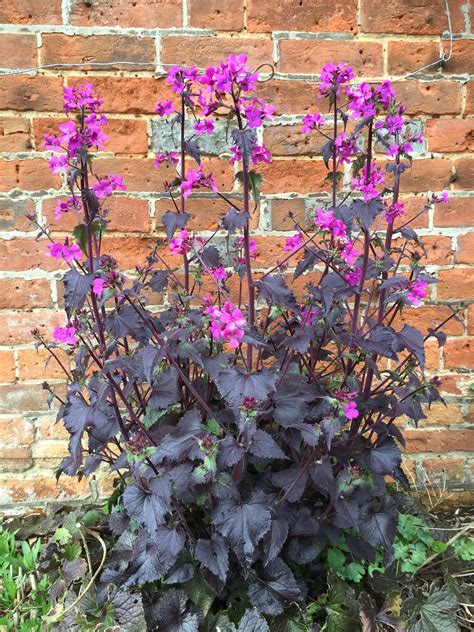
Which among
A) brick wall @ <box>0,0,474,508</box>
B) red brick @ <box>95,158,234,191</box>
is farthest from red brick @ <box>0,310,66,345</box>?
red brick @ <box>95,158,234,191</box>

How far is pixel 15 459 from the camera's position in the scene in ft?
6.72

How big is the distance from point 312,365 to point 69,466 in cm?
68

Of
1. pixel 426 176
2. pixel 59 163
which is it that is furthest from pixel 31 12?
pixel 426 176

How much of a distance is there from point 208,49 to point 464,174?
94cm

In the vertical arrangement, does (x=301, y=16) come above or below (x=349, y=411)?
above

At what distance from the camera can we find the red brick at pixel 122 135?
73.2 inches

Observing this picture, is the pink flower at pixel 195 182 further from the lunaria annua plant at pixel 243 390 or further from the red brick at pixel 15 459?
the red brick at pixel 15 459

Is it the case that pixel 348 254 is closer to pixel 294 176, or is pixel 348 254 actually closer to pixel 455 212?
pixel 294 176

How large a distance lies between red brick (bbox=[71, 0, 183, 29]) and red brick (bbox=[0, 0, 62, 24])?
5cm

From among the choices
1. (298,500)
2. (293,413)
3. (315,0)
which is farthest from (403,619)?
(315,0)

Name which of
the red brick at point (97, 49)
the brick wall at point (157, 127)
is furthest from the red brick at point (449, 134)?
the red brick at point (97, 49)

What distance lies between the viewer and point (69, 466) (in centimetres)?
148

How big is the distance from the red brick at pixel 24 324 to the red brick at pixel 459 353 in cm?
134

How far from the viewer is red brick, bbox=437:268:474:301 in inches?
79.6
